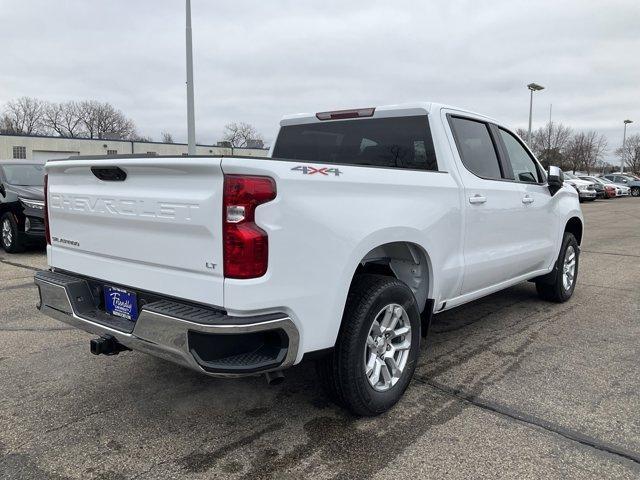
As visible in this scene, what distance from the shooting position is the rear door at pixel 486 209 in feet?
13.5

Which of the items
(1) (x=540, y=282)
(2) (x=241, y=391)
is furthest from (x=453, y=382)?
(1) (x=540, y=282)

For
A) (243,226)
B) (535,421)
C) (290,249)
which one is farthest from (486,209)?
(243,226)

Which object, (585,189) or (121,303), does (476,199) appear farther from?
(585,189)

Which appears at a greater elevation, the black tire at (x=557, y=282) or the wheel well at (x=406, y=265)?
the wheel well at (x=406, y=265)

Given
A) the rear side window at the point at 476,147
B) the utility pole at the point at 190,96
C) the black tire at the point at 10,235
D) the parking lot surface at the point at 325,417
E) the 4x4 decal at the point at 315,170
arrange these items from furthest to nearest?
the utility pole at the point at 190,96
the black tire at the point at 10,235
the rear side window at the point at 476,147
the parking lot surface at the point at 325,417
the 4x4 decal at the point at 315,170

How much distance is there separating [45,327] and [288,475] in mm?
3437

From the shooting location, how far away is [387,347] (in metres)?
3.39

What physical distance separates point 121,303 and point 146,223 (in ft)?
1.82

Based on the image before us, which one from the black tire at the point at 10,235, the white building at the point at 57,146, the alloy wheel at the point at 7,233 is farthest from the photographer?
the white building at the point at 57,146

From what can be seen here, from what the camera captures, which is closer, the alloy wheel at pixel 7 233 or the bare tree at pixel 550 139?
the alloy wheel at pixel 7 233

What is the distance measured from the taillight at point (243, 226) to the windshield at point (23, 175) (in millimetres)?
9010

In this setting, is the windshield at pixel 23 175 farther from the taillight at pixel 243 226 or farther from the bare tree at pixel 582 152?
the bare tree at pixel 582 152

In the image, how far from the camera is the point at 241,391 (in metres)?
3.69

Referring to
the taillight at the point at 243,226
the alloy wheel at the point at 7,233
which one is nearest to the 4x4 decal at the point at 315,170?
the taillight at the point at 243,226
